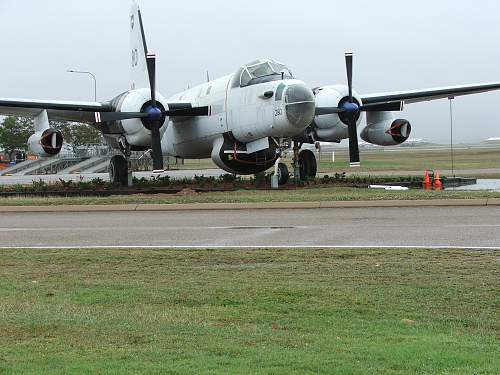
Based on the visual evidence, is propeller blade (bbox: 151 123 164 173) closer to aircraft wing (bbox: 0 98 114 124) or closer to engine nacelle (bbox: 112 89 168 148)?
engine nacelle (bbox: 112 89 168 148)

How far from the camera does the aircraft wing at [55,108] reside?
26.1 meters

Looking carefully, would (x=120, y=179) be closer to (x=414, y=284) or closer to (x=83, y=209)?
(x=83, y=209)

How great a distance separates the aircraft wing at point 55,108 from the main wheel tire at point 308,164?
7.04 metres

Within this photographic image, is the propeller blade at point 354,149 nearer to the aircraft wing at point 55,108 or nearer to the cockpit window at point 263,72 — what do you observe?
the cockpit window at point 263,72

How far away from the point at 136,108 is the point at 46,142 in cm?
310

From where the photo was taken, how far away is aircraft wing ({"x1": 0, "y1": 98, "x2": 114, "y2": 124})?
1027 inches

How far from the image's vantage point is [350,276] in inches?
364

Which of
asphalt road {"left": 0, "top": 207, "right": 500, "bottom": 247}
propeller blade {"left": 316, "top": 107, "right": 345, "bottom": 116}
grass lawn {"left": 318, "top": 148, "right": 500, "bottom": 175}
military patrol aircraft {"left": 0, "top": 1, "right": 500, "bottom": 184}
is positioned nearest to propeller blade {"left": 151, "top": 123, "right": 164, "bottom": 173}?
military patrol aircraft {"left": 0, "top": 1, "right": 500, "bottom": 184}

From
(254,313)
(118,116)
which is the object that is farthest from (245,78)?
(254,313)

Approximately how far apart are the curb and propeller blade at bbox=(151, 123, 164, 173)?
18.4 feet

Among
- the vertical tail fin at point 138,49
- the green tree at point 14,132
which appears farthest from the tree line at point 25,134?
the vertical tail fin at point 138,49

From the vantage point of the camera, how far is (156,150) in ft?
86.0

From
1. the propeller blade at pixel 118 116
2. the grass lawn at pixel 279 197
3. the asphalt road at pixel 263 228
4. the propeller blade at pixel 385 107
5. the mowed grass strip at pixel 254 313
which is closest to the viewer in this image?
the mowed grass strip at pixel 254 313

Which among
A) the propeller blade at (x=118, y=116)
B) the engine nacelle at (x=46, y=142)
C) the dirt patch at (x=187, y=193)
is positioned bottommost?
the dirt patch at (x=187, y=193)
